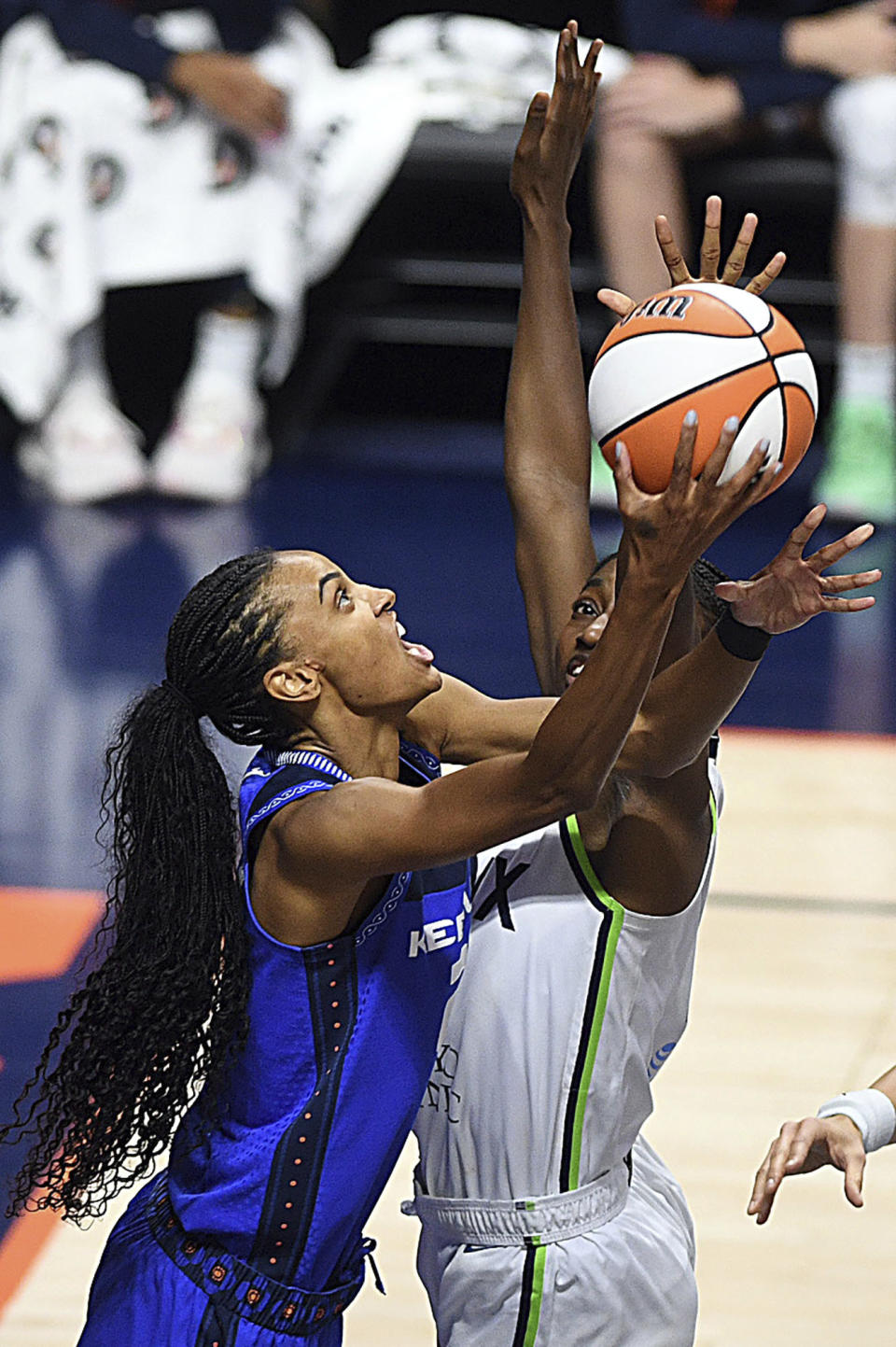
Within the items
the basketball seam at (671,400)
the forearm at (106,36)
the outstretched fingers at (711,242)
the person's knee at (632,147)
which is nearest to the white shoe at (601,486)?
the person's knee at (632,147)

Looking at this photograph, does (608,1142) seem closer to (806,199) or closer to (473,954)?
(473,954)

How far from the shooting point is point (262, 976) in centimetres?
190

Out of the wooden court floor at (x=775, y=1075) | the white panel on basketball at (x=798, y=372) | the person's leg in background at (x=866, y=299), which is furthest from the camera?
the person's leg in background at (x=866, y=299)

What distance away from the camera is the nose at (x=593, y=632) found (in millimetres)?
2121

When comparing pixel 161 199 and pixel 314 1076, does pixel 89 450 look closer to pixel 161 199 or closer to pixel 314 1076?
pixel 161 199

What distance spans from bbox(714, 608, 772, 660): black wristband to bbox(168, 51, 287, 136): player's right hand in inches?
198

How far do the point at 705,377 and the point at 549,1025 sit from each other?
2.12ft

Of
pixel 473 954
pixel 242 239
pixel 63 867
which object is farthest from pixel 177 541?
pixel 473 954

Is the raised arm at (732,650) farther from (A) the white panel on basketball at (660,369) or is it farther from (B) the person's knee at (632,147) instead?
(B) the person's knee at (632,147)

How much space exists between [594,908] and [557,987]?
0.09 meters

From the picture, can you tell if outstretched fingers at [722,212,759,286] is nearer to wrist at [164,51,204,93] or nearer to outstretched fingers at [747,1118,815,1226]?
outstretched fingers at [747,1118,815,1226]

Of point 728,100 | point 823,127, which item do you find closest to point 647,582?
point 728,100

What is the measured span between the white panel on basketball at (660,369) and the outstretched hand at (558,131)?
418 mm

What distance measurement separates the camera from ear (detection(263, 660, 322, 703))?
192cm
